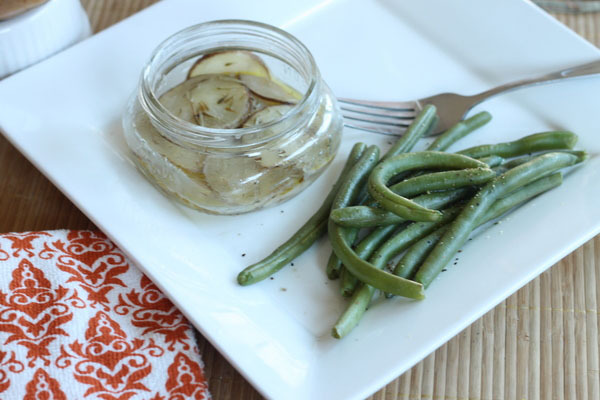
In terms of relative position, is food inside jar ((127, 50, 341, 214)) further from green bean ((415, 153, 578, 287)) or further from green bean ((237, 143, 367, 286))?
green bean ((415, 153, 578, 287))

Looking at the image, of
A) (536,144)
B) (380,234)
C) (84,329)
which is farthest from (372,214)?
(84,329)

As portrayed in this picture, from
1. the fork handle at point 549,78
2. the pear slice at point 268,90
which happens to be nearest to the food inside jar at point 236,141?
the pear slice at point 268,90

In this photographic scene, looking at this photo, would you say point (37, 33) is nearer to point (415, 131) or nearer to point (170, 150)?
point (170, 150)

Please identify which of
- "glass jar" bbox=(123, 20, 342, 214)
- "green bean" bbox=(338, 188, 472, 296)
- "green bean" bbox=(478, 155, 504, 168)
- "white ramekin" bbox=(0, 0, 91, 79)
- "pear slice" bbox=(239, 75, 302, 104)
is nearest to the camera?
"green bean" bbox=(338, 188, 472, 296)

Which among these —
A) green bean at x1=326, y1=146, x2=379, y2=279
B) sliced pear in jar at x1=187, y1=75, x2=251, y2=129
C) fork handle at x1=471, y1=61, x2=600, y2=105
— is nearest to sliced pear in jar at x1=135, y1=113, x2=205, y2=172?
sliced pear in jar at x1=187, y1=75, x2=251, y2=129

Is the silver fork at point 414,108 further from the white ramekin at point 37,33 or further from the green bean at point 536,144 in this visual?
the white ramekin at point 37,33

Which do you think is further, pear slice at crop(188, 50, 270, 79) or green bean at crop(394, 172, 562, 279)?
pear slice at crop(188, 50, 270, 79)

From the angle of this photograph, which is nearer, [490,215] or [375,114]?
[490,215]

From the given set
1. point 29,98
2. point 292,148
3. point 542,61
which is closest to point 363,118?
point 292,148
